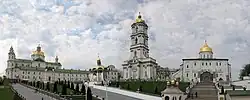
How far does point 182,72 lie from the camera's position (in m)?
87.2

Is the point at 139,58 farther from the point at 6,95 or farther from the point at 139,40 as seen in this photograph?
the point at 6,95

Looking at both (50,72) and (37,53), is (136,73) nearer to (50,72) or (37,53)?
(50,72)

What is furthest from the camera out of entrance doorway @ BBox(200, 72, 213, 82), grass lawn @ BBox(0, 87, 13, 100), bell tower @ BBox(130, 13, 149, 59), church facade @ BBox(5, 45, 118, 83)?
church facade @ BBox(5, 45, 118, 83)

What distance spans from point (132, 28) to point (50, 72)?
47021 millimetres

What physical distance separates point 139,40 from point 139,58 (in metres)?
5.11

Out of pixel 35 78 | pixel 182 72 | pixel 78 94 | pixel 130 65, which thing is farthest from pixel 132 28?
pixel 78 94

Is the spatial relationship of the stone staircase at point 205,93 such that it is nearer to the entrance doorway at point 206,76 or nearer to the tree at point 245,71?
the entrance doorway at point 206,76

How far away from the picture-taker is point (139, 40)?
90625 millimetres

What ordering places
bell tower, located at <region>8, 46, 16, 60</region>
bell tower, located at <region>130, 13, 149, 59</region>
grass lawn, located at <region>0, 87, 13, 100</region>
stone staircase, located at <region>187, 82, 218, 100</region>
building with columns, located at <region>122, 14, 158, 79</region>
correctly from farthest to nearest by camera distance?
bell tower, located at <region>8, 46, 16, 60</region>
bell tower, located at <region>130, 13, 149, 59</region>
building with columns, located at <region>122, 14, 158, 79</region>
stone staircase, located at <region>187, 82, 218, 100</region>
grass lawn, located at <region>0, 87, 13, 100</region>

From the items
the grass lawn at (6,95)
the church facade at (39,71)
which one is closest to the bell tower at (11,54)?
the church facade at (39,71)

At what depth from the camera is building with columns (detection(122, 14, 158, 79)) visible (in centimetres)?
8826

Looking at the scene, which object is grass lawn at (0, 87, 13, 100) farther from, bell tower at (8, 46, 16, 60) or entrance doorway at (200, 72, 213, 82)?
bell tower at (8, 46, 16, 60)

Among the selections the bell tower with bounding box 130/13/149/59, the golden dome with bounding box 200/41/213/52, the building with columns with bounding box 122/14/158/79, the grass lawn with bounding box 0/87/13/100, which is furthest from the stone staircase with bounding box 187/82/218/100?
the golden dome with bounding box 200/41/213/52

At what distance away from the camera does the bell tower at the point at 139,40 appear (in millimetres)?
90500
